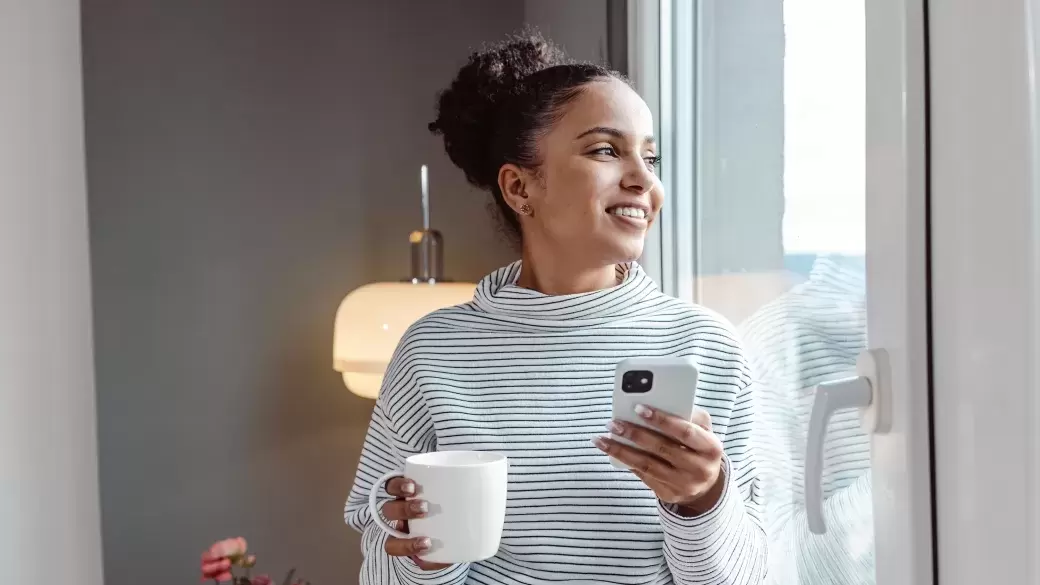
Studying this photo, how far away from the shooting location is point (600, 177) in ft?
3.13

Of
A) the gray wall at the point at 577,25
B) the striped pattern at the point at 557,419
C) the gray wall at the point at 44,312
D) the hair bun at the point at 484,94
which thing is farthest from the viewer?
the gray wall at the point at 577,25

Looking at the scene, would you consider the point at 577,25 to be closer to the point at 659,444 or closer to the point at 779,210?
the point at 779,210

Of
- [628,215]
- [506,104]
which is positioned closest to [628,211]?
[628,215]

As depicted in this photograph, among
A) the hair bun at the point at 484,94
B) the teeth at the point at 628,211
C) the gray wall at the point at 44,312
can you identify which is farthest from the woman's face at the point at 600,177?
the gray wall at the point at 44,312

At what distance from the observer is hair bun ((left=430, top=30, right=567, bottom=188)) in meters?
1.09

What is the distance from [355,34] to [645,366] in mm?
Result: 1574

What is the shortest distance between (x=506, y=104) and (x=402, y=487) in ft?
1.54

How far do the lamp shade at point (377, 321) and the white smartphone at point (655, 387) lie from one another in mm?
965

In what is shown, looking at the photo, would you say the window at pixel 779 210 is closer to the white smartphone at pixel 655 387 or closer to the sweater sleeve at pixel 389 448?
the white smartphone at pixel 655 387

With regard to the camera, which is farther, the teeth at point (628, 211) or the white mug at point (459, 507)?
the teeth at point (628, 211)

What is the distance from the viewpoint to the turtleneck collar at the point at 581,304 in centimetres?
101

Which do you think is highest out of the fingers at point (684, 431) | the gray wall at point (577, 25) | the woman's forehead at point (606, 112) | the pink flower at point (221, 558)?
the gray wall at point (577, 25)

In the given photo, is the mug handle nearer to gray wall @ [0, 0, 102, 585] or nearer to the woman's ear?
the woman's ear

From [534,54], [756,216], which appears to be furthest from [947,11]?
[534,54]
